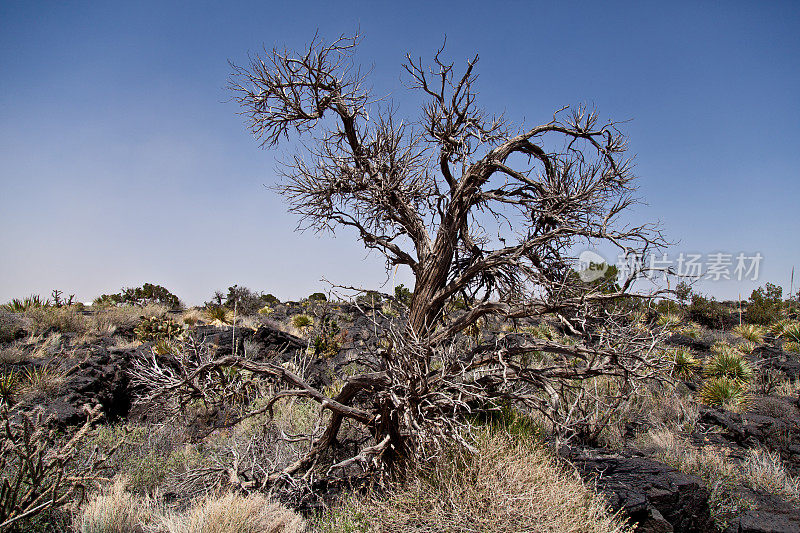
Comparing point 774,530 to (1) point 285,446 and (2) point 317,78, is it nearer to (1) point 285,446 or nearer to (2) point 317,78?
(1) point 285,446

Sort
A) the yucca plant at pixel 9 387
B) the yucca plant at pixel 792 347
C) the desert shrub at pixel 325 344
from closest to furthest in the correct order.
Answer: the yucca plant at pixel 9 387, the desert shrub at pixel 325 344, the yucca plant at pixel 792 347

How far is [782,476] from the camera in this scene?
6.33 meters

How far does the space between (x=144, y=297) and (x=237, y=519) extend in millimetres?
22662

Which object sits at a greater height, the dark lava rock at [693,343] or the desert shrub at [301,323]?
the dark lava rock at [693,343]

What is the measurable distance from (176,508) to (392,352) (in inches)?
128

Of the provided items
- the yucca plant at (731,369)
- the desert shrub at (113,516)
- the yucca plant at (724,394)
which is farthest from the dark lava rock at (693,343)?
the desert shrub at (113,516)

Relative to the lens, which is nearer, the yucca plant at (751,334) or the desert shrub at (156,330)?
the desert shrub at (156,330)

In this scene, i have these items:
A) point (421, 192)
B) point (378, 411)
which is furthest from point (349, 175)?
point (378, 411)

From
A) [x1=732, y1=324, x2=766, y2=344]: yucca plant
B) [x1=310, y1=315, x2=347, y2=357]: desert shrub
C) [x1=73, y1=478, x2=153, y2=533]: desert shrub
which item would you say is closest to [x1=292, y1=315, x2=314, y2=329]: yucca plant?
[x1=310, y1=315, x2=347, y2=357]: desert shrub

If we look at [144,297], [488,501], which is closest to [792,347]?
[488,501]

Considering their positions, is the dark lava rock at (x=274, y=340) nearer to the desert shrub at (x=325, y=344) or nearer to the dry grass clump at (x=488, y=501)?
the desert shrub at (x=325, y=344)

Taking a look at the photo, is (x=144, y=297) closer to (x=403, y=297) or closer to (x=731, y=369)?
(x=403, y=297)

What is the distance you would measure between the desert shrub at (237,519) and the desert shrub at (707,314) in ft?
84.7

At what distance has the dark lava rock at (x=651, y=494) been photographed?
439 centimetres
